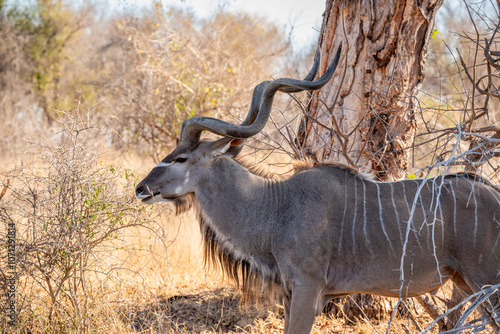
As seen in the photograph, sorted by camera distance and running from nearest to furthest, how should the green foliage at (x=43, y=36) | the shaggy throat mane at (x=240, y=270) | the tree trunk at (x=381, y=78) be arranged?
the shaggy throat mane at (x=240, y=270)
the tree trunk at (x=381, y=78)
the green foliage at (x=43, y=36)

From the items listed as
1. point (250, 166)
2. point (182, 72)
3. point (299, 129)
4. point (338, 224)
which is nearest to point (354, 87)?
point (299, 129)

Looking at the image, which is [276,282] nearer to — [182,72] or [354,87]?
[354,87]

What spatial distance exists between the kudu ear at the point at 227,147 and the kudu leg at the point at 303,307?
91 cm

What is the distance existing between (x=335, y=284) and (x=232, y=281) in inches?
27.0

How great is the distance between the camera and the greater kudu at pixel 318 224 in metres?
2.85

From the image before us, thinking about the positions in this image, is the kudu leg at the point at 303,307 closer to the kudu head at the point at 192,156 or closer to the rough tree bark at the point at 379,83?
the kudu head at the point at 192,156

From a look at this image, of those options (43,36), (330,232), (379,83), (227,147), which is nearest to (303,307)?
(330,232)

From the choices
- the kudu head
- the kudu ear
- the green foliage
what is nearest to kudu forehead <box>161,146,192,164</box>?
the kudu head

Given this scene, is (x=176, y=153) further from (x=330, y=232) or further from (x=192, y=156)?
(x=330, y=232)

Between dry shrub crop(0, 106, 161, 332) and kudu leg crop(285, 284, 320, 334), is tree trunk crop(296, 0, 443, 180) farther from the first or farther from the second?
dry shrub crop(0, 106, 161, 332)

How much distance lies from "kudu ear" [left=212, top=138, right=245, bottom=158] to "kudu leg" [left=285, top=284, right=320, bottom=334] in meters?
0.91

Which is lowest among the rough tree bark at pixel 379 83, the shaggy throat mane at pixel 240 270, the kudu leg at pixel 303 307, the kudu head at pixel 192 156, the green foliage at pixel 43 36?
the kudu leg at pixel 303 307

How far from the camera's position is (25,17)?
15617 millimetres

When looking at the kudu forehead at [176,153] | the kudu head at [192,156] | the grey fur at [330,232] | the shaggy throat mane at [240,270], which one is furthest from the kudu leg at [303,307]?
the kudu forehead at [176,153]
